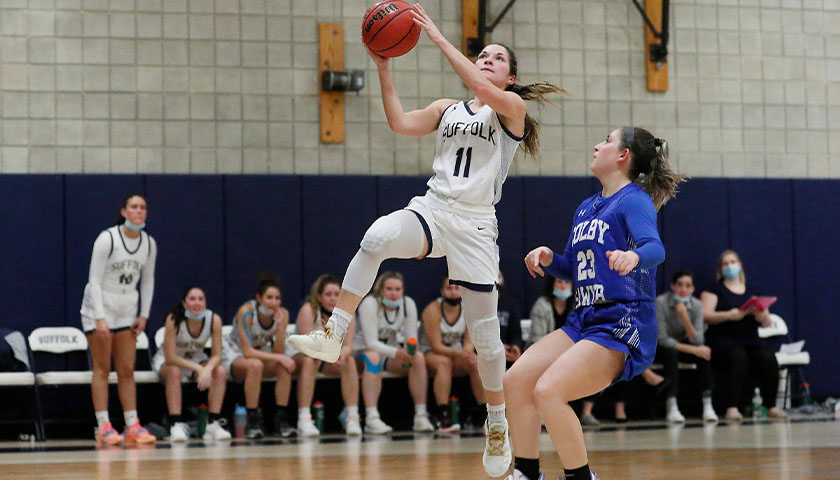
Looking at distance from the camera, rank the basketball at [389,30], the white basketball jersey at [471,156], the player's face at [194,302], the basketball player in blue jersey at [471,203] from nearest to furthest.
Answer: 1. the basketball player in blue jersey at [471,203]
2. the basketball at [389,30]
3. the white basketball jersey at [471,156]
4. the player's face at [194,302]

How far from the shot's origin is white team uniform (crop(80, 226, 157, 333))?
27.0 ft

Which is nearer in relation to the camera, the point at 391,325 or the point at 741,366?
the point at 391,325

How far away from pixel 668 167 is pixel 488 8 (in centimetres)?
660

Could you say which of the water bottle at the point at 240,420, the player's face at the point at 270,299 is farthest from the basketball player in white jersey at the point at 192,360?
the player's face at the point at 270,299

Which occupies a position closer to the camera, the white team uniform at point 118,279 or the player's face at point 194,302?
the white team uniform at point 118,279

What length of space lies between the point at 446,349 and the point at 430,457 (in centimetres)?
290

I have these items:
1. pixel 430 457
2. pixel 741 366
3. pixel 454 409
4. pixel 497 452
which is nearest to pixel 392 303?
pixel 454 409

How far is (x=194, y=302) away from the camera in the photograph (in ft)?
28.6

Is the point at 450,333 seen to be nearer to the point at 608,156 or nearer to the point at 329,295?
the point at 329,295

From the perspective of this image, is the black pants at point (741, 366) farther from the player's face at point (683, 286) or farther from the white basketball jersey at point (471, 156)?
the white basketball jersey at point (471, 156)

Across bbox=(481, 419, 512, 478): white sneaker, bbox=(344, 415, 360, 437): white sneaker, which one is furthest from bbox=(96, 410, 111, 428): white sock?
bbox=(481, 419, 512, 478): white sneaker

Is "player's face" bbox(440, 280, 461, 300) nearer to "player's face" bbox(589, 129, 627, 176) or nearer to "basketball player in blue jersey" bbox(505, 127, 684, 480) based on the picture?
"basketball player in blue jersey" bbox(505, 127, 684, 480)

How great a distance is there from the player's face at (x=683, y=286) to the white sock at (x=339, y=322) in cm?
570

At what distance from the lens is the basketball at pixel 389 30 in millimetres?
4918
